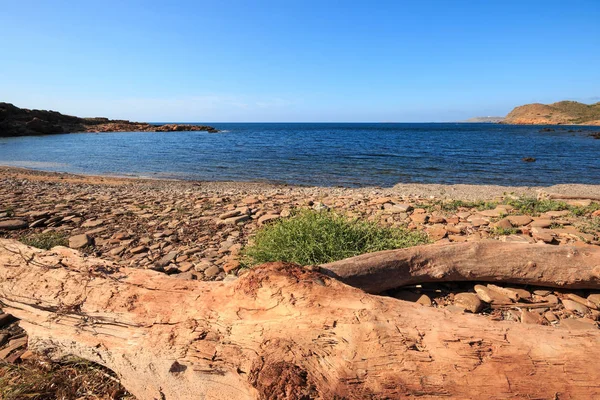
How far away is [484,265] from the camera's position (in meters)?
3.68

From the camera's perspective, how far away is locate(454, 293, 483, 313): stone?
340 centimetres

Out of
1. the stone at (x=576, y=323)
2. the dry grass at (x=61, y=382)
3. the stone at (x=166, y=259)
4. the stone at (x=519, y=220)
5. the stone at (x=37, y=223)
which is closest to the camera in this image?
the dry grass at (x=61, y=382)

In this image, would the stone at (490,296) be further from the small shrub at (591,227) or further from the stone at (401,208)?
the stone at (401,208)


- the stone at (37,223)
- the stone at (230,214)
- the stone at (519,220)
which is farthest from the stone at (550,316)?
the stone at (37,223)

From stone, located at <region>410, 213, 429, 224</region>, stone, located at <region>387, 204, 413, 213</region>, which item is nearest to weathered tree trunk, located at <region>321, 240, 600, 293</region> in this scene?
stone, located at <region>410, 213, 429, 224</region>

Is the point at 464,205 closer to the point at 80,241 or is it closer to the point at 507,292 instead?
the point at 507,292

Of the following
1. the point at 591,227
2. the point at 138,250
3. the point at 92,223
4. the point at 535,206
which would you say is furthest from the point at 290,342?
the point at 535,206

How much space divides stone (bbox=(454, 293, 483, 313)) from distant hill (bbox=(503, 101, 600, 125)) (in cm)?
11108

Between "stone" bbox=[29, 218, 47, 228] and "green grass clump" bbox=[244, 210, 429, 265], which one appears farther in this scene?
"stone" bbox=[29, 218, 47, 228]

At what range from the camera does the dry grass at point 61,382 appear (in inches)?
92.7

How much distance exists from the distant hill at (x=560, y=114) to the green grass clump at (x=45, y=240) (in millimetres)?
113498

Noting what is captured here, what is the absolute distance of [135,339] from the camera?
230 cm

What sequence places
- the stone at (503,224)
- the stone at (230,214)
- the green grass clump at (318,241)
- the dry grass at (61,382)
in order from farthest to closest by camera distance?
the stone at (230,214) < the stone at (503,224) < the green grass clump at (318,241) < the dry grass at (61,382)

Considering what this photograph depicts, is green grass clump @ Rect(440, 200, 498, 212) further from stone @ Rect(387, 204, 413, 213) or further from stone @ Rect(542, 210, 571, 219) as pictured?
stone @ Rect(542, 210, 571, 219)
